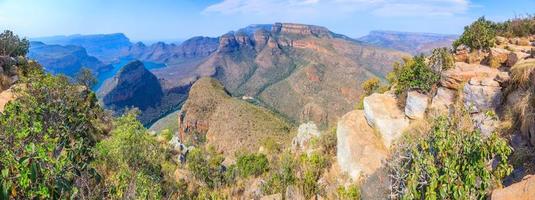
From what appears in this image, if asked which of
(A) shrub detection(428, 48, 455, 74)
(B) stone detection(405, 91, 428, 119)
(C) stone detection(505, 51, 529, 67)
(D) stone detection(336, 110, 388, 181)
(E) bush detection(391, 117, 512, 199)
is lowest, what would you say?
(D) stone detection(336, 110, 388, 181)

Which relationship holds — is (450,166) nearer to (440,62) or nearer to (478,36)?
(440,62)

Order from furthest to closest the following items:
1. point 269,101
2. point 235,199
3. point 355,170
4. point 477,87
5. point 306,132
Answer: point 269,101, point 306,132, point 355,170, point 477,87, point 235,199

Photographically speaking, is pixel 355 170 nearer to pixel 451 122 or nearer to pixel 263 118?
pixel 451 122

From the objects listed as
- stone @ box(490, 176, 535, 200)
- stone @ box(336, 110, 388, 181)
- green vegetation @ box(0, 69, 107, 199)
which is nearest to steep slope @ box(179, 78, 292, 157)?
stone @ box(336, 110, 388, 181)

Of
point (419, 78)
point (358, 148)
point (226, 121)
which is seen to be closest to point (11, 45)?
point (358, 148)

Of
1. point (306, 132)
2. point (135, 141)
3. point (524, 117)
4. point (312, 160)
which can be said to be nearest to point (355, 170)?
point (312, 160)

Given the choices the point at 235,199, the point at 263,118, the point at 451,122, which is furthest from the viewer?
the point at 263,118

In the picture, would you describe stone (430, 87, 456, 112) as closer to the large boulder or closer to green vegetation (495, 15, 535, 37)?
the large boulder
